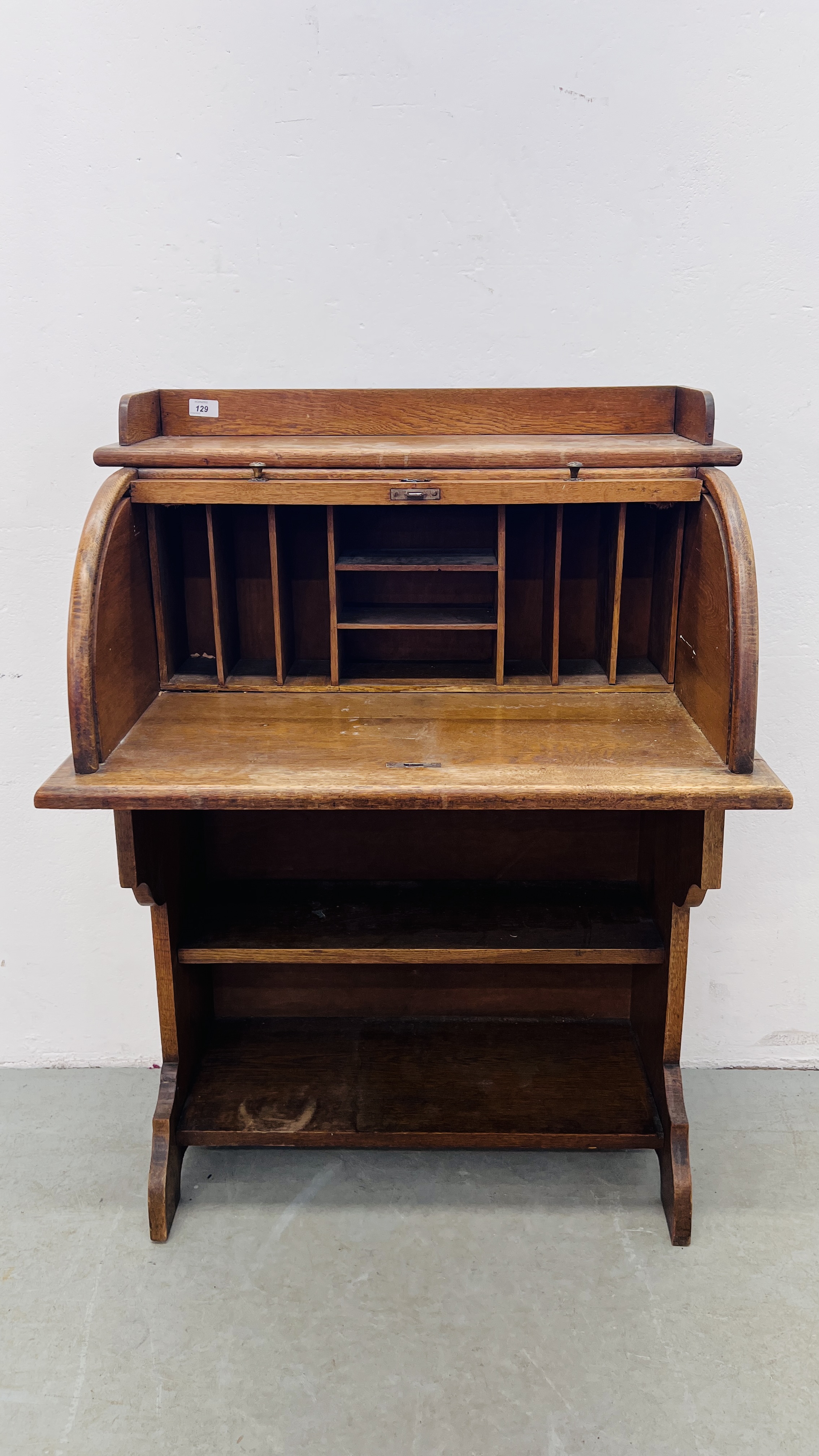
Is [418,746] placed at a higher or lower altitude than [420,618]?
lower

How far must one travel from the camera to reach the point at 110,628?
73.7 inches

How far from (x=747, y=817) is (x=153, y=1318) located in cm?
169

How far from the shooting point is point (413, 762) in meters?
1.80

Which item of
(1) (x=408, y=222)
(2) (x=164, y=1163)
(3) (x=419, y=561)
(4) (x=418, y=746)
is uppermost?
(1) (x=408, y=222)

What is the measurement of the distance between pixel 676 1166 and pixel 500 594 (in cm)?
120

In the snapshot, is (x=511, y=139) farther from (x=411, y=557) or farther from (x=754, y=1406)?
(x=754, y=1406)

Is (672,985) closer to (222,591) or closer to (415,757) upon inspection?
(415,757)

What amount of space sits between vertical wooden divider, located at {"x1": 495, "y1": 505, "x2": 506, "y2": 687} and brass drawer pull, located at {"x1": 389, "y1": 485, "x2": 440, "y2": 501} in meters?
0.14

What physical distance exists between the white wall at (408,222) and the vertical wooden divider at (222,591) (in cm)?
45

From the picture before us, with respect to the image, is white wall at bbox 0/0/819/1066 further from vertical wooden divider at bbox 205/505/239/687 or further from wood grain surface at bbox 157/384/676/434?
vertical wooden divider at bbox 205/505/239/687

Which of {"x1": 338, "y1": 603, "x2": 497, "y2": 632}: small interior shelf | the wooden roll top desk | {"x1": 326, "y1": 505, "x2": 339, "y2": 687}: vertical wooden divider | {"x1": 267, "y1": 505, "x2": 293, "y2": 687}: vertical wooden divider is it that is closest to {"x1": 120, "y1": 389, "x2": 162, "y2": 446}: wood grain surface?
the wooden roll top desk

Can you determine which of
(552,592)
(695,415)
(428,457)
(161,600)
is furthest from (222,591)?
(695,415)

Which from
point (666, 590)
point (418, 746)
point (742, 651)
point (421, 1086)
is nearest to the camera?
point (742, 651)

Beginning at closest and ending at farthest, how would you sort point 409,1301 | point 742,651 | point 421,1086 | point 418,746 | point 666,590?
point 742,651
point 418,746
point 409,1301
point 666,590
point 421,1086
